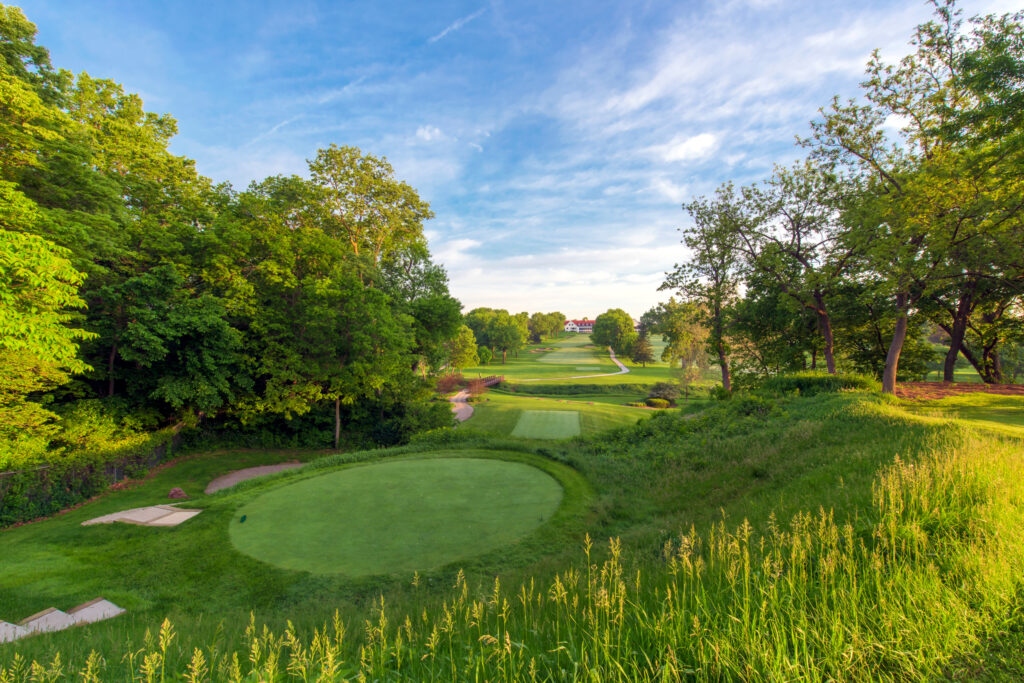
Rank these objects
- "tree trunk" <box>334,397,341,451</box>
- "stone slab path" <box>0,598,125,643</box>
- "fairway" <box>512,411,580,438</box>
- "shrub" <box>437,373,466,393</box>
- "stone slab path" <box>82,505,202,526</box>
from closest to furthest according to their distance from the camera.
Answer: "stone slab path" <box>0,598,125,643</box> < "stone slab path" <box>82,505,202,526</box> < "tree trunk" <box>334,397,341,451</box> < "fairway" <box>512,411,580,438</box> < "shrub" <box>437,373,466,393</box>

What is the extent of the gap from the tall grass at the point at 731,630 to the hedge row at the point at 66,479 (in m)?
12.7

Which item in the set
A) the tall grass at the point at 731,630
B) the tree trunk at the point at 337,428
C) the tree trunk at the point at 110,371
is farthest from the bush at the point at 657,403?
the tree trunk at the point at 110,371

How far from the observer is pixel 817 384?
1511cm

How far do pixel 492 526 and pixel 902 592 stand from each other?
5.55 metres

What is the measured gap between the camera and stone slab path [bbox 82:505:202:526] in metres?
8.67

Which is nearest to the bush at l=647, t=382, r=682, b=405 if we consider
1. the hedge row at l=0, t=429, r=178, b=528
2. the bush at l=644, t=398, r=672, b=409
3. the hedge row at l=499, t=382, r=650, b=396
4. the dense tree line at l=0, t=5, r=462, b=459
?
the bush at l=644, t=398, r=672, b=409

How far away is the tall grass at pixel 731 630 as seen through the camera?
207cm

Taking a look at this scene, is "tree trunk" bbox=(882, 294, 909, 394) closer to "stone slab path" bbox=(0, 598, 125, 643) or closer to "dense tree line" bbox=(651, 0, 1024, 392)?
"dense tree line" bbox=(651, 0, 1024, 392)

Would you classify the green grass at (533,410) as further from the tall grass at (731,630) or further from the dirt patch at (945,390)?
the tall grass at (731,630)

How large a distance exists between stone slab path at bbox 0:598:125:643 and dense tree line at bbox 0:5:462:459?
7564 millimetres

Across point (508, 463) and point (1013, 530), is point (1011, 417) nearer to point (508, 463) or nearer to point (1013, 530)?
point (1013, 530)

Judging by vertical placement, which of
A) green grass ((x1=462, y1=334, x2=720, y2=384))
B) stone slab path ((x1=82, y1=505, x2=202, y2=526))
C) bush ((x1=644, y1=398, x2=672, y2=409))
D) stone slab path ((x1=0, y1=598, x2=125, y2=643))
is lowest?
bush ((x1=644, y1=398, x2=672, y2=409))

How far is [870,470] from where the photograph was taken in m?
5.95

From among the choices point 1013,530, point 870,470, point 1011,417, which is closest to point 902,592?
point 1013,530
